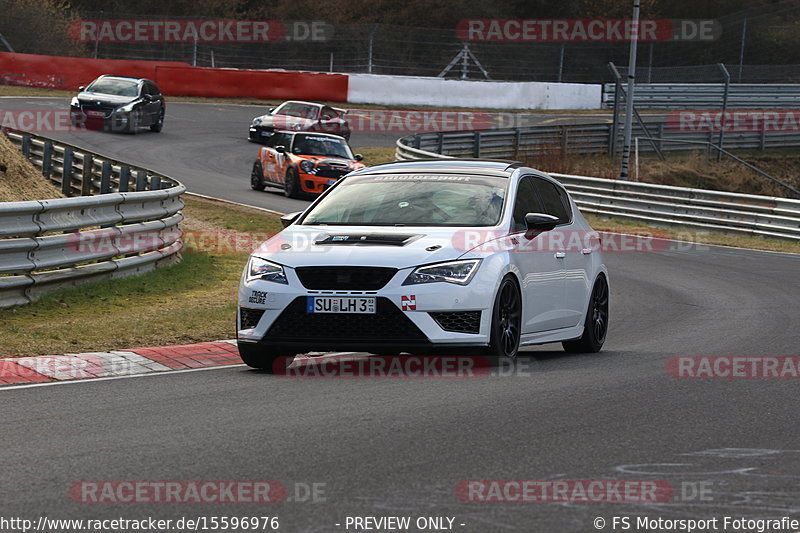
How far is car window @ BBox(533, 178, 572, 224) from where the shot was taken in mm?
11117

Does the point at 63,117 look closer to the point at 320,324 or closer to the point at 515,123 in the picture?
the point at 515,123

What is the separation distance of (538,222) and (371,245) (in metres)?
1.48

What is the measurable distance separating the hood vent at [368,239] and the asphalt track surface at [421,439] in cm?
100

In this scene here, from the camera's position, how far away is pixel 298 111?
39938mm

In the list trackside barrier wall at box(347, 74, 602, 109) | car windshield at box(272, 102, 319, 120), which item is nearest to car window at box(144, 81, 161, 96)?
car windshield at box(272, 102, 319, 120)

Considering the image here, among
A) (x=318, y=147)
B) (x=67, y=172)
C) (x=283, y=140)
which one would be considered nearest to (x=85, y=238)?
(x=67, y=172)

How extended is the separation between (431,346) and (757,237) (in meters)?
20.5

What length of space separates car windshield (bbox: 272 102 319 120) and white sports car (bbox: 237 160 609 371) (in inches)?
1143

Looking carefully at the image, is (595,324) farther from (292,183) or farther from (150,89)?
(150,89)

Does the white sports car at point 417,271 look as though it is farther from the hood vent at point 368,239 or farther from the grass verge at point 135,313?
the grass verge at point 135,313

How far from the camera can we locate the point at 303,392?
8375 millimetres

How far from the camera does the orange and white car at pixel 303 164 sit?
28.8 meters

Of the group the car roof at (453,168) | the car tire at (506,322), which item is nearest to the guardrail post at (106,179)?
the car roof at (453,168)

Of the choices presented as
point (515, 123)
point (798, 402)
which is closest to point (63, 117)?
point (515, 123)
